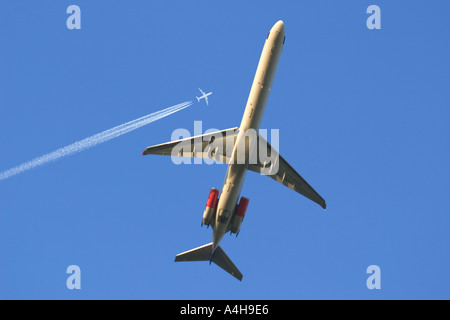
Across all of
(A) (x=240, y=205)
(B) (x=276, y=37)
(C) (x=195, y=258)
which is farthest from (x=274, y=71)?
(C) (x=195, y=258)

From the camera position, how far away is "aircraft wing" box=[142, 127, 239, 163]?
62875 mm

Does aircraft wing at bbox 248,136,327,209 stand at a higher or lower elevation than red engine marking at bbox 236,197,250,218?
higher

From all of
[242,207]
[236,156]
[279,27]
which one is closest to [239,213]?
[242,207]

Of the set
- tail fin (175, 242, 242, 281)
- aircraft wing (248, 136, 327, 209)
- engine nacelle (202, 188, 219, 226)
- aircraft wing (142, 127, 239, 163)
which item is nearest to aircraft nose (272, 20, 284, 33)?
aircraft wing (142, 127, 239, 163)

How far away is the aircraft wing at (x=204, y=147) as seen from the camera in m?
62.9

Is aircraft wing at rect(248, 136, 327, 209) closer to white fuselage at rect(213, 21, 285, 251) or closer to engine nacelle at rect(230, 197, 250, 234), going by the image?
engine nacelle at rect(230, 197, 250, 234)

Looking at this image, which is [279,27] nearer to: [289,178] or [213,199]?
[289,178]

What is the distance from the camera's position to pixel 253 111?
60.0 m

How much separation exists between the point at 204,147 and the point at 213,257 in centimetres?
1179

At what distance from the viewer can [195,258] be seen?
67.2 metres

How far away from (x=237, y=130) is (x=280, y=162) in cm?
604

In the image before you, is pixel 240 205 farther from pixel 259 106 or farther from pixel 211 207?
pixel 259 106

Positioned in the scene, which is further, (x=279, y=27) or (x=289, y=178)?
(x=289, y=178)

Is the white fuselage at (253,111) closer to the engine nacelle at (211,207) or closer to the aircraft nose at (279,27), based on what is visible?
the aircraft nose at (279,27)
